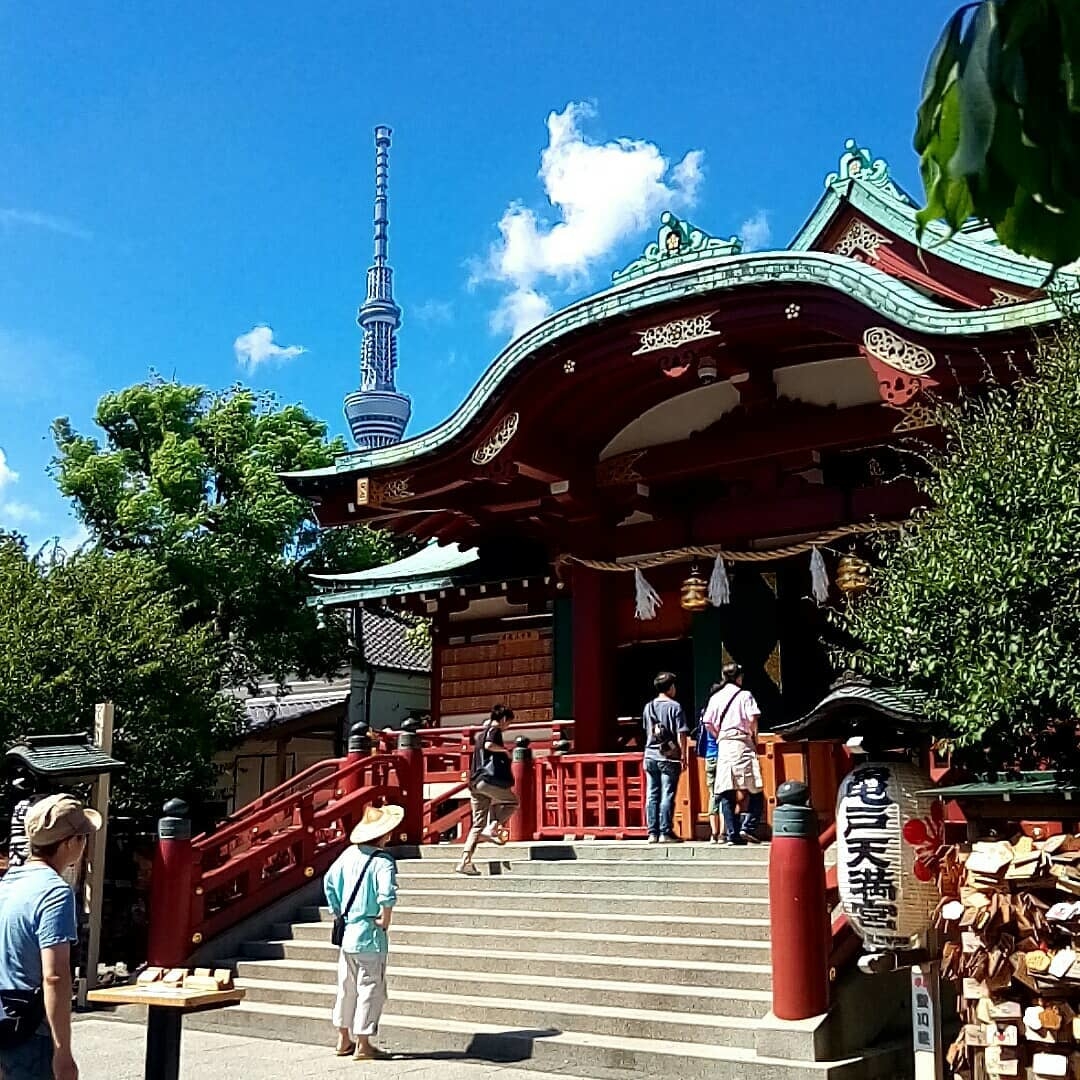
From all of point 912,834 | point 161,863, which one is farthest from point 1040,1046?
point 161,863

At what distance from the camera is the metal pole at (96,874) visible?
10938mm

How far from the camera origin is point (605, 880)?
1070 cm

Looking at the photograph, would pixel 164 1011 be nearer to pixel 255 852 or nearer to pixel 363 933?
pixel 363 933

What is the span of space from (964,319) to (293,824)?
811 cm

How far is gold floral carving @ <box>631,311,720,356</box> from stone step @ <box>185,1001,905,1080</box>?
6644 millimetres

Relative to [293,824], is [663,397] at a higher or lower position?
higher

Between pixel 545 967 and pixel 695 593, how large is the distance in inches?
220

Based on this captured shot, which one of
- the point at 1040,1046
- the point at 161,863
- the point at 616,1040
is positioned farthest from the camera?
the point at 161,863

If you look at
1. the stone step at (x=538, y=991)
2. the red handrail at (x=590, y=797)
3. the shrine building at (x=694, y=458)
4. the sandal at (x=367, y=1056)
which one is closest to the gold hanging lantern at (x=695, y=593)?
the shrine building at (x=694, y=458)

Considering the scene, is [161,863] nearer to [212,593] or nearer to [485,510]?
[485,510]

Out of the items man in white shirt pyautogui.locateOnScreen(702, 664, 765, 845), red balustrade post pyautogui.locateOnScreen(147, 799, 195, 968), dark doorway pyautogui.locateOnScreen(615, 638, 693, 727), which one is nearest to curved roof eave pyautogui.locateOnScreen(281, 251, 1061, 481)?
man in white shirt pyautogui.locateOnScreen(702, 664, 765, 845)

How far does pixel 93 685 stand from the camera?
14.3 meters

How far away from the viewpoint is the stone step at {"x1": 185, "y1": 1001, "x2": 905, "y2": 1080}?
751 centimetres

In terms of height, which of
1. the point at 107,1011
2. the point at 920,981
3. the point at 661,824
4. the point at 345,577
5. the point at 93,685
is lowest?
the point at 107,1011
